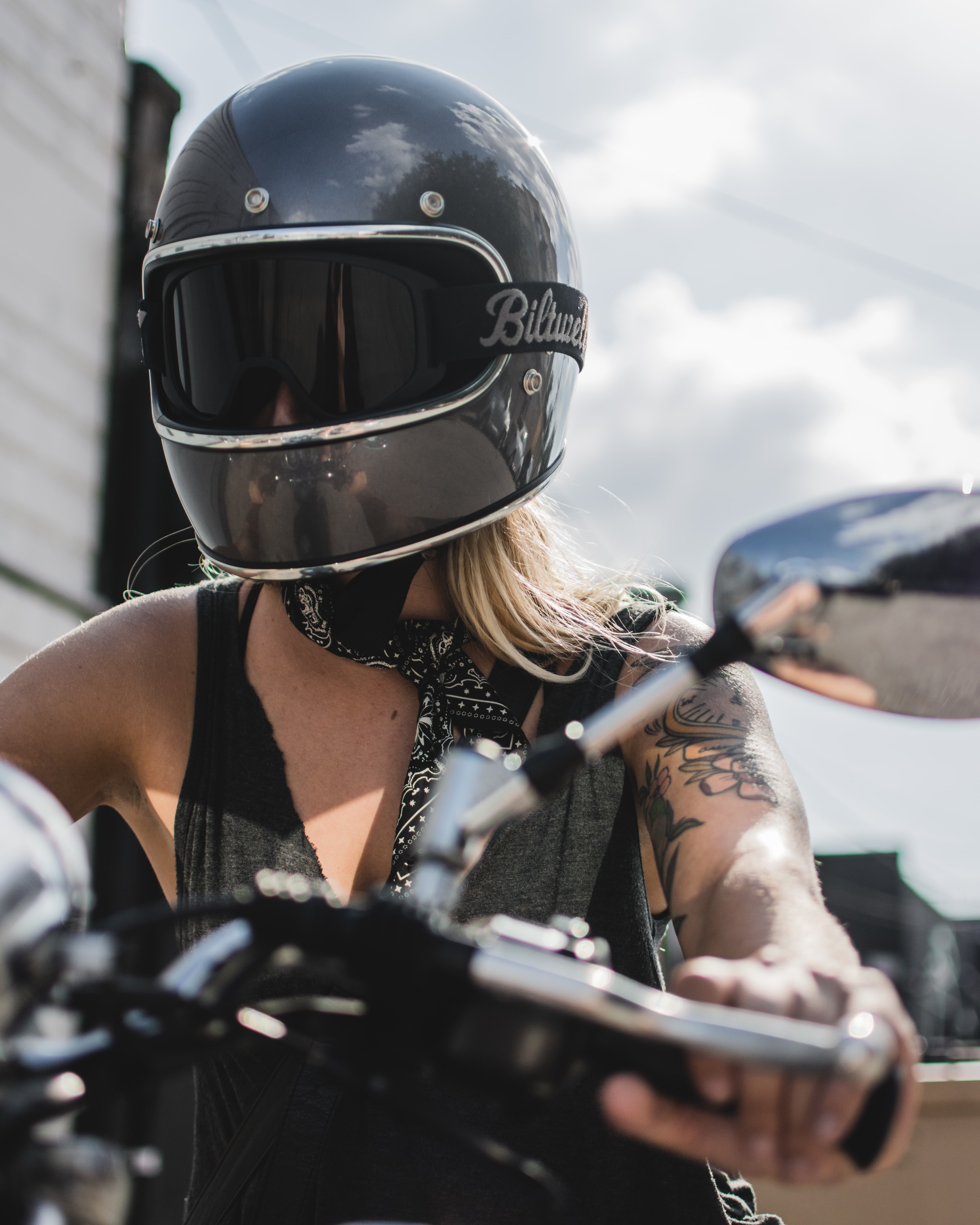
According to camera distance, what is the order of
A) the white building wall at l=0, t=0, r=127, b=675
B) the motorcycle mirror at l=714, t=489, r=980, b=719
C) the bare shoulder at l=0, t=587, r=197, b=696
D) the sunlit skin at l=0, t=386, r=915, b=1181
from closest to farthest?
the motorcycle mirror at l=714, t=489, r=980, b=719 → the sunlit skin at l=0, t=386, r=915, b=1181 → the bare shoulder at l=0, t=587, r=197, b=696 → the white building wall at l=0, t=0, r=127, b=675

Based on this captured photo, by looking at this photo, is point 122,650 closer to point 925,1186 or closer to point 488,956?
point 488,956

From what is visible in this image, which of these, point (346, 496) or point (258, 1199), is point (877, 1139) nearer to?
point (258, 1199)

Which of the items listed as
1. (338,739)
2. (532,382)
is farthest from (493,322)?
(338,739)

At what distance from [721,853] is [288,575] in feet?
2.38

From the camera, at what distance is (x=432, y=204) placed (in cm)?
171

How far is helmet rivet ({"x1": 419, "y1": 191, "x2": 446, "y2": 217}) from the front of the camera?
171 cm

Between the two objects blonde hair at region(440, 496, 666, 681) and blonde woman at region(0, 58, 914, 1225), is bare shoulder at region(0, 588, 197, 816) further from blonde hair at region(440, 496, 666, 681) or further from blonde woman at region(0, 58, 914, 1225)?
blonde hair at region(440, 496, 666, 681)

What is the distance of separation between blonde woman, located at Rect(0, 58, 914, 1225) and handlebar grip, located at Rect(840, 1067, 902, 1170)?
0.68 m

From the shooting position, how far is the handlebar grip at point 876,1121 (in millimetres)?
629

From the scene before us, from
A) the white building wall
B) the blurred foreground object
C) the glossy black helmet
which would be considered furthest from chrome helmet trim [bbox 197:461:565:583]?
the white building wall

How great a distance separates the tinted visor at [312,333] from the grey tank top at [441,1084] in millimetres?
403

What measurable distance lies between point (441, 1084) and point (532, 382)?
103 centimetres

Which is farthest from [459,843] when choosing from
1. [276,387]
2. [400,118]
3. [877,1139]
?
[400,118]

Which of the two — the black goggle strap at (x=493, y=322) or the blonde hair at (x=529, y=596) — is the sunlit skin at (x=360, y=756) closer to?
the blonde hair at (x=529, y=596)
